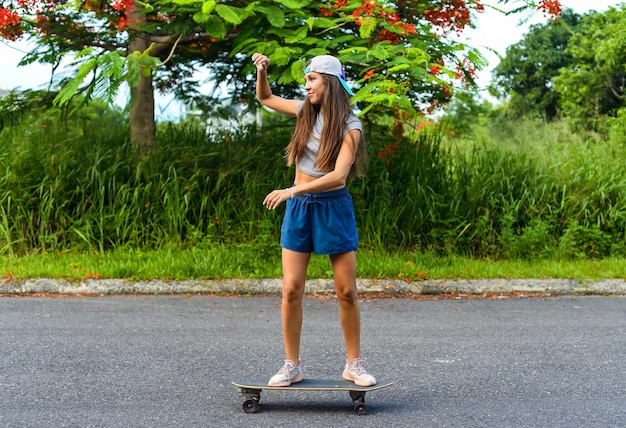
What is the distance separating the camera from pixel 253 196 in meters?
9.40

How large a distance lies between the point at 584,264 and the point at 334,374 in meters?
4.78

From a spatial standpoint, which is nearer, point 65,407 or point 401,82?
point 65,407

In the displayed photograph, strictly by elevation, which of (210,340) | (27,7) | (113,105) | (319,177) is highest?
(27,7)

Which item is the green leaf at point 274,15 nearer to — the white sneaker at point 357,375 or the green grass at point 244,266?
the green grass at point 244,266

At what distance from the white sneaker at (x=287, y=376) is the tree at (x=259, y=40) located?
3.62 metres

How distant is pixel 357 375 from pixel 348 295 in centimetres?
43

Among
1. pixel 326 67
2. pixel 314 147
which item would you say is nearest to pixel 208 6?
pixel 326 67

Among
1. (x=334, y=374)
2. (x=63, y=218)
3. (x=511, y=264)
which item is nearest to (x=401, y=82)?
(x=511, y=264)

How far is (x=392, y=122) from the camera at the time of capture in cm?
1077

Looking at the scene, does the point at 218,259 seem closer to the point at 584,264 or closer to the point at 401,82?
the point at 401,82

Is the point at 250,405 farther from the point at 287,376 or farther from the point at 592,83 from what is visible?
the point at 592,83

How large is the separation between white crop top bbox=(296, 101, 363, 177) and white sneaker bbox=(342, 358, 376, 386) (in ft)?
3.40

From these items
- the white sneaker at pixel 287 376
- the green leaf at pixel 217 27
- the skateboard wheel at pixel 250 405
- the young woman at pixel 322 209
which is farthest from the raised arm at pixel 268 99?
the green leaf at pixel 217 27

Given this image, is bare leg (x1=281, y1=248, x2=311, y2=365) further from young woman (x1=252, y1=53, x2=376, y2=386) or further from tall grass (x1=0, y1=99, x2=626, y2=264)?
tall grass (x1=0, y1=99, x2=626, y2=264)
